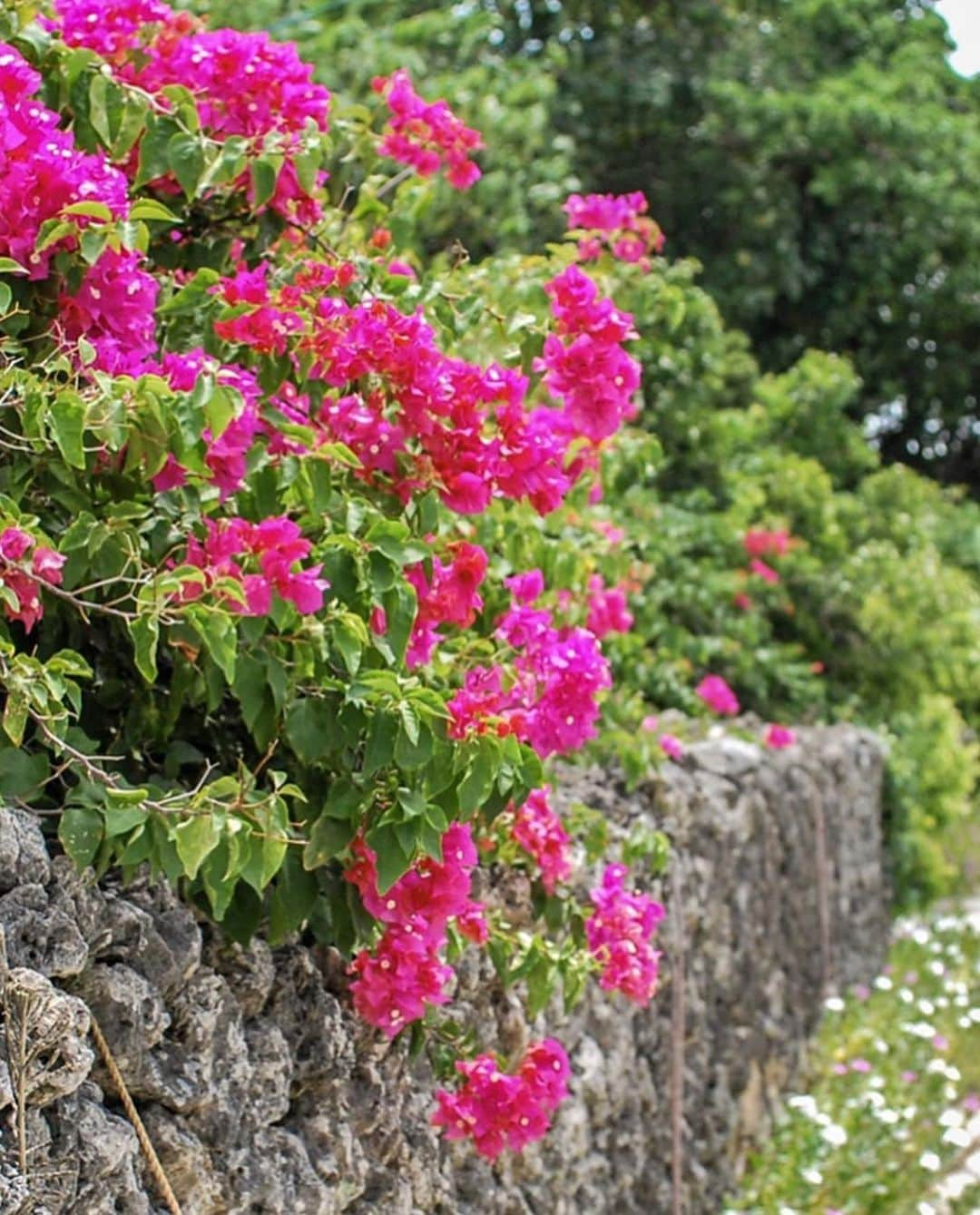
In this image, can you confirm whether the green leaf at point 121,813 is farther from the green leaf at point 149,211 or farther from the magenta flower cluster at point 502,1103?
the magenta flower cluster at point 502,1103

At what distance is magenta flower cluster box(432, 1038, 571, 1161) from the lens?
288 cm

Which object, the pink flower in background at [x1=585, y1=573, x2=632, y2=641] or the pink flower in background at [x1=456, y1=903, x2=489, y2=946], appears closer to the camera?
the pink flower in background at [x1=456, y1=903, x2=489, y2=946]

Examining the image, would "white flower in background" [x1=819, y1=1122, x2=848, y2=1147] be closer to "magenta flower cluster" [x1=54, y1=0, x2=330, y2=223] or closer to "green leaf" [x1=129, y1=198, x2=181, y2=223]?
"magenta flower cluster" [x1=54, y1=0, x2=330, y2=223]

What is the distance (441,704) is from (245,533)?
0.33 meters

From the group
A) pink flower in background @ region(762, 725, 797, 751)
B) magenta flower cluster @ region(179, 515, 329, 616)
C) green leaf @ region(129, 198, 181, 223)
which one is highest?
green leaf @ region(129, 198, 181, 223)

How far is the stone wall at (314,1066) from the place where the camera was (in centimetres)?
202

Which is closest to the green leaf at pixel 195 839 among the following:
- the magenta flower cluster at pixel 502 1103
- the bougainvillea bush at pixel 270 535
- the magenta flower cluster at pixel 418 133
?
the bougainvillea bush at pixel 270 535

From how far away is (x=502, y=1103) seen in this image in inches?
114

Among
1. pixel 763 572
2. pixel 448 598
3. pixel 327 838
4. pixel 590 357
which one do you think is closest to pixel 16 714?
pixel 327 838

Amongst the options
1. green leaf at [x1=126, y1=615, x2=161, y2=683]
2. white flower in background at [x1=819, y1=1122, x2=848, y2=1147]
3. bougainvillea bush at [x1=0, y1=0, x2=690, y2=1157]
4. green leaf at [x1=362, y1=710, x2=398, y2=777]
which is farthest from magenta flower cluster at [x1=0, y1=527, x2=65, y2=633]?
white flower in background at [x1=819, y1=1122, x2=848, y2=1147]

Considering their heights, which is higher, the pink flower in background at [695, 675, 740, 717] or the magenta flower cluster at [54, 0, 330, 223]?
the magenta flower cluster at [54, 0, 330, 223]

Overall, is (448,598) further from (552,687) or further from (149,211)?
(149,211)

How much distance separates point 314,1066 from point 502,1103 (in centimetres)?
40

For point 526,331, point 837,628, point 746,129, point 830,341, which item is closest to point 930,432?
point 830,341
